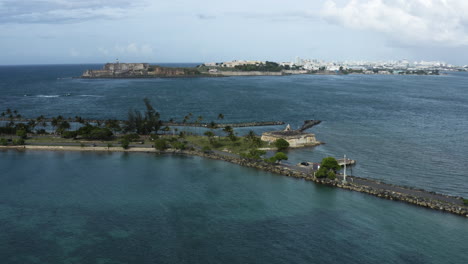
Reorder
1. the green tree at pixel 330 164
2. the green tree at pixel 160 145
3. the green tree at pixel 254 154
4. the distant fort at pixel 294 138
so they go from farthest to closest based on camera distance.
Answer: the distant fort at pixel 294 138 → the green tree at pixel 160 145 → the green tree at pixel 254 154 → the green tree at pixel 330 164

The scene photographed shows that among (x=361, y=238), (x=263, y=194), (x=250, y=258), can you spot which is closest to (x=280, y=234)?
(x=250, y=258)

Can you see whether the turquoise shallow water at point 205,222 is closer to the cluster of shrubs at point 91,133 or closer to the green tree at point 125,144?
the green tree at point 125,144

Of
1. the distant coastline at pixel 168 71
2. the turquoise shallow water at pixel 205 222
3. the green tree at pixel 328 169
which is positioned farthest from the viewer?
the distant coastline at pixel 168 71

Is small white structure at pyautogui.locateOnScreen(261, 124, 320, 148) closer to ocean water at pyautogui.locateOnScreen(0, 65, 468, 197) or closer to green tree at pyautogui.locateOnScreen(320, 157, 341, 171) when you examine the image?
ocean water at pyautogui.locateOnScreen(0, 65, 468, 197)

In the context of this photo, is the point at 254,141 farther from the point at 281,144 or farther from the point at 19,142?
the point at 19,142

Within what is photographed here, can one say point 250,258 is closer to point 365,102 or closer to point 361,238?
point 361,238

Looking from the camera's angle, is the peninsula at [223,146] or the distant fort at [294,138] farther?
the distant fort at [294,138]

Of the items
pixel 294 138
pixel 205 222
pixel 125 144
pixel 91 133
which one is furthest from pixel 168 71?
pixel 205 222

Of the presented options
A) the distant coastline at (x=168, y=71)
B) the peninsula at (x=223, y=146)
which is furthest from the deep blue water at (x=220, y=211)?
the distant coastline at (x=168, y=71)
